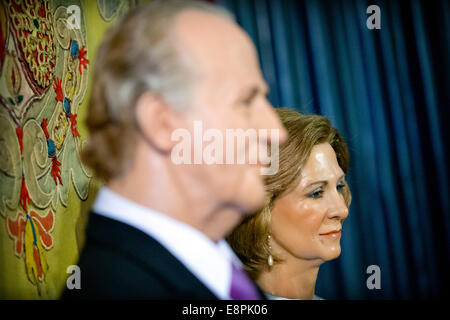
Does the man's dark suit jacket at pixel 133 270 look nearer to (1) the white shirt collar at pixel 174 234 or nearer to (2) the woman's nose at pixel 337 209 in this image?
(1) the white shirt collar at pixel 174 234

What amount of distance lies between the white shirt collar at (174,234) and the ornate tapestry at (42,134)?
24.7 inches

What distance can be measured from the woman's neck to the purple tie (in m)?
0.52

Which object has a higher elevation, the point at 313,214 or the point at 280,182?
the point at 280,182

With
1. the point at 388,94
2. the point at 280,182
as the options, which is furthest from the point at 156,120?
the point at 388,94

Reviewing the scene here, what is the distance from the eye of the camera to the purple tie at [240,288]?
34.3 inches

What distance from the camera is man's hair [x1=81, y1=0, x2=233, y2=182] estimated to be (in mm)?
789

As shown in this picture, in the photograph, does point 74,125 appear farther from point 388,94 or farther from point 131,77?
point 388,94

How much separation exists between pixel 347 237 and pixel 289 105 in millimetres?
479

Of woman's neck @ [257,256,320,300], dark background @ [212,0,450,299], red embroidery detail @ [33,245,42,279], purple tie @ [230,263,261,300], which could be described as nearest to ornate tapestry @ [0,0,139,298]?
red embroidery detail @ [33,245,42,279]

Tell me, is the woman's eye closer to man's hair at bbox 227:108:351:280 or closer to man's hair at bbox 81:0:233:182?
man's hair at bbox 227:108:351:280

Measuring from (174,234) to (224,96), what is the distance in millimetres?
250

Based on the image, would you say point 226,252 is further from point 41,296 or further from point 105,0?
point 105,0

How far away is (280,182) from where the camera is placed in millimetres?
1405
